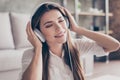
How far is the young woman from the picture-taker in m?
0.72

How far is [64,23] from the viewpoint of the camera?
73 centimetres

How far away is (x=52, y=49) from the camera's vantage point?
0.79 m

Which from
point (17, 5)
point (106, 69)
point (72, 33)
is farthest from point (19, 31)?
point (106, 69)

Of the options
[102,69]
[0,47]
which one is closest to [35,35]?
[0,47]

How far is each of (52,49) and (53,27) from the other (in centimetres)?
11

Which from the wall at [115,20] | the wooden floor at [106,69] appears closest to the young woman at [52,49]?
the wooden floor at [106,69]

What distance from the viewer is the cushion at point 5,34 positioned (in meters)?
2.50

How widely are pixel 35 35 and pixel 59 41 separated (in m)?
0.09

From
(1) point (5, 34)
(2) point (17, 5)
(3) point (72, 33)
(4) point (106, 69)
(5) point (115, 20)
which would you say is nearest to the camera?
(3) point (72, 33)

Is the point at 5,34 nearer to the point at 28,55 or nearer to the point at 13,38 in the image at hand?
the point at 13,38

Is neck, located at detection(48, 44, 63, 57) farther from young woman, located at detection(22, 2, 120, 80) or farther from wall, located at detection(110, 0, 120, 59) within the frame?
wall, located at detection(110, 0, 120, 59)

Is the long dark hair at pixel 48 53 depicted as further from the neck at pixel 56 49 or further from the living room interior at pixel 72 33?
the living room interior at pixel 72 33

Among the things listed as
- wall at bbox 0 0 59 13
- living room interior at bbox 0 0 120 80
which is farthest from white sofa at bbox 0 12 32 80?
wall at bbox 0 0 59 13

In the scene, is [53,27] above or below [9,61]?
above
